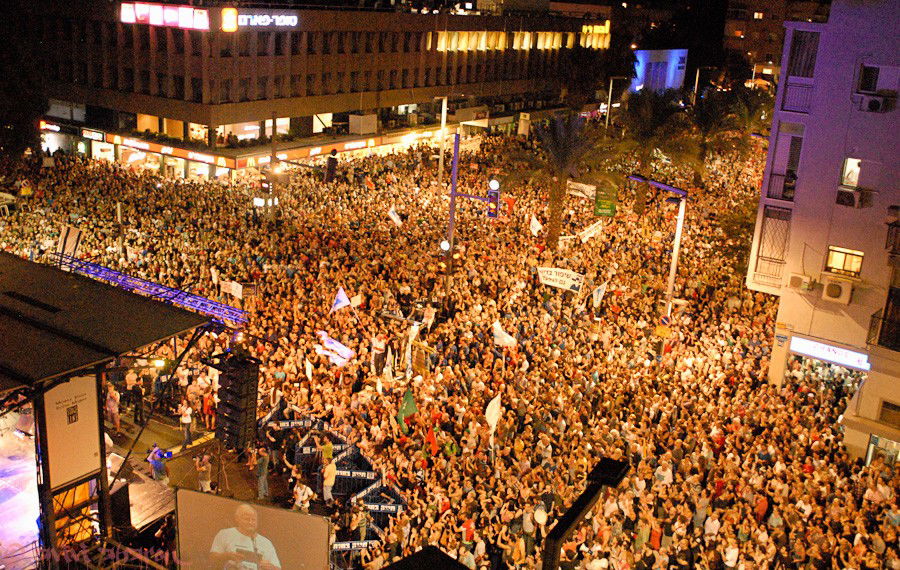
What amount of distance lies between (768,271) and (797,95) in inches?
190

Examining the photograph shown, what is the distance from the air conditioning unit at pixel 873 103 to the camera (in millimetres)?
20891

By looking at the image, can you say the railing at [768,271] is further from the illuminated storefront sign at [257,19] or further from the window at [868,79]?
the illuminated storefront sign at [257,19]

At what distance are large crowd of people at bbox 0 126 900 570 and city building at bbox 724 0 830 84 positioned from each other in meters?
79.3

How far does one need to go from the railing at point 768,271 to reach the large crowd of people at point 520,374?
5.35 ft

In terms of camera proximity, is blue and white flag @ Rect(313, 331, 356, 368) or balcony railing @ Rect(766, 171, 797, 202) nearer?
blue and white flag @ Rect(313, 331, 356, 368)

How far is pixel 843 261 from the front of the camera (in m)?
22.2

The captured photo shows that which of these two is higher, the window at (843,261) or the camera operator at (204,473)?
the window at (843,261)

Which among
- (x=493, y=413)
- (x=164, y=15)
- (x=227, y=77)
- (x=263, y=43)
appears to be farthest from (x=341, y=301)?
(x=263, y=43)

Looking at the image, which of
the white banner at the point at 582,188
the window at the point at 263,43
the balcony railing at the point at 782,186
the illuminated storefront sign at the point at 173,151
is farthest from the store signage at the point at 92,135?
the balcony railing at the point at 782,186

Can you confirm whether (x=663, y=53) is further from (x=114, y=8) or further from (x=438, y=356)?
(x=438, y=356)

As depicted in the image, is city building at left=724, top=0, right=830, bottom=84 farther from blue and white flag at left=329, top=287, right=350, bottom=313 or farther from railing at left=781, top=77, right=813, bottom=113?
blue and white flag at left=329, top=287, right=350, bottom=313

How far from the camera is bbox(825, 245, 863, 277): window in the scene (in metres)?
21.9

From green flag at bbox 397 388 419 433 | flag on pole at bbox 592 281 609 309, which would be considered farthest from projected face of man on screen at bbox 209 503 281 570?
flag on pole at bbox 592 281 609 309

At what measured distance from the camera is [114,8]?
45094 millimetres
